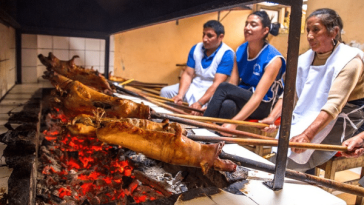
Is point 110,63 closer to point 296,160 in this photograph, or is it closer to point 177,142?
point 296,160

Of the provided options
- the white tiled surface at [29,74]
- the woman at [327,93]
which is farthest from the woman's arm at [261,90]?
the white tiled surface at [29,74]

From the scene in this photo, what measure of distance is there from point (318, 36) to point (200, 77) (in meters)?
2.67

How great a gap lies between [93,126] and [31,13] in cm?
384

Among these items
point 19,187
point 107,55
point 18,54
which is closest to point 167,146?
point 19,187

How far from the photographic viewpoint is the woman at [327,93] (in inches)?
108

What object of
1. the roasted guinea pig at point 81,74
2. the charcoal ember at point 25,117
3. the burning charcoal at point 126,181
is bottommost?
the burning charcoal at point 126,181

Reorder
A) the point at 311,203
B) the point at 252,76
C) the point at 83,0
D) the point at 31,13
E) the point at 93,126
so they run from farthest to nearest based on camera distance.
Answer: the point at 31,13 < the point at 252,76 < the point at 83,0 < the point at 93,126 < the point at 311,203

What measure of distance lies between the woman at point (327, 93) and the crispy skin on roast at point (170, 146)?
1529 mm

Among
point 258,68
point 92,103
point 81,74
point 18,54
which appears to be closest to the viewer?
point 92,103

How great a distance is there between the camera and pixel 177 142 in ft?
5.09

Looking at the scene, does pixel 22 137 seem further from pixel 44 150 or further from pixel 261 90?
pixel 261 90

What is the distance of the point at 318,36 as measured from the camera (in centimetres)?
300

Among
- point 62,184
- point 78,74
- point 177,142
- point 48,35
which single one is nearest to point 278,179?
point 177,142

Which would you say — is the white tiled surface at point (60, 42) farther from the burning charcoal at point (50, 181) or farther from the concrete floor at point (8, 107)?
the burning charcoal at point (50, 181)
